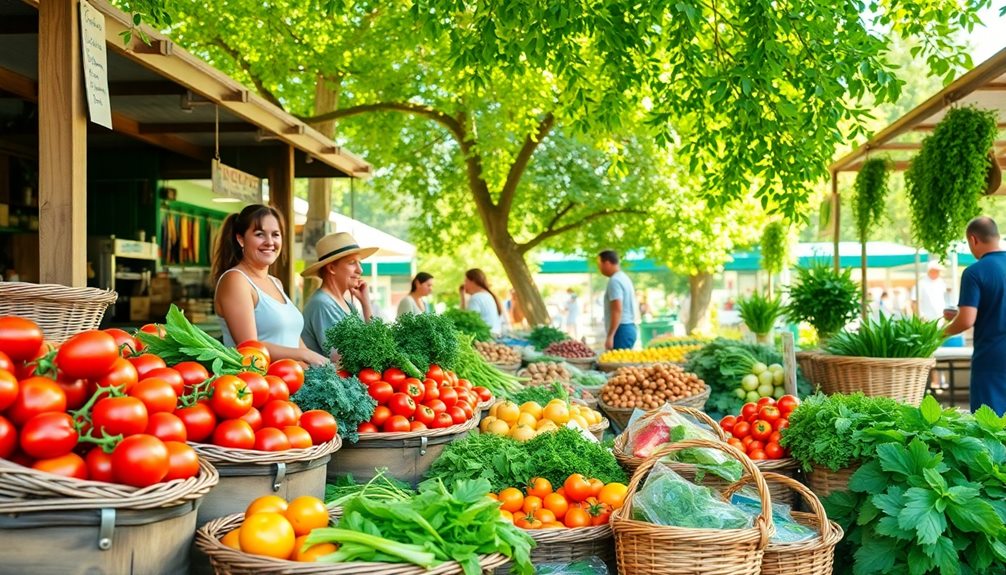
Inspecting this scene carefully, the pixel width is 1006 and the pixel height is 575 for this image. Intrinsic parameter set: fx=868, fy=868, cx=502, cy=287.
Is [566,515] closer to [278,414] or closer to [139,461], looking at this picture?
[278,414]

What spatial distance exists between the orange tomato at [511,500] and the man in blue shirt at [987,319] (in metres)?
4.18

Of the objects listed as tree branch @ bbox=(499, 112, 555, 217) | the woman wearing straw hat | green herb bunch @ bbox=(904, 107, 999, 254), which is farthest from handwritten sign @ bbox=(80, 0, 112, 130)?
tree branch @ bbox=(499, 112, 555, 217)

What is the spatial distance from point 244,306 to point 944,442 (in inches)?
134

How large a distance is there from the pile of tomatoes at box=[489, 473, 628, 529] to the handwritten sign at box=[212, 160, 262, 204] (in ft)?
18.1

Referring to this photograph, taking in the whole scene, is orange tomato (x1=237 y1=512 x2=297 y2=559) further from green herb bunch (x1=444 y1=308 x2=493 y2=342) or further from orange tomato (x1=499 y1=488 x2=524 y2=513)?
green herb bunch (x1=444 y1=308 x2=493 y2=342)

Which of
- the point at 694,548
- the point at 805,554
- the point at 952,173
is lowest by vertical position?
the point at 805,554

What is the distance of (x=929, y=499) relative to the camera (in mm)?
3508

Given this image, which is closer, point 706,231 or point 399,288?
point 706,231

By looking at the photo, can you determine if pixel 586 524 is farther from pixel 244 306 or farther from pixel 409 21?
pixel 409 21

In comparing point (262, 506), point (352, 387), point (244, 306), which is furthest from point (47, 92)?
point (262, 506)

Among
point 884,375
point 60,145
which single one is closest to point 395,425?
point 60,145

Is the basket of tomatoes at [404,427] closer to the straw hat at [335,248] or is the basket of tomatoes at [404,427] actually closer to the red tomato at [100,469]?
the red tomato at [100,469]

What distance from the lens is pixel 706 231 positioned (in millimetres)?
17188

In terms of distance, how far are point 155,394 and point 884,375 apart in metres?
4.72
